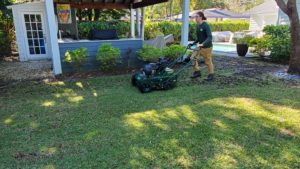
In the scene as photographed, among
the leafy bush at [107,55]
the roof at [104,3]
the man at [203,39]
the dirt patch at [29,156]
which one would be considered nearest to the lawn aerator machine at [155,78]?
the man at [203,39]

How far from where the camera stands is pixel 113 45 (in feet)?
23.1

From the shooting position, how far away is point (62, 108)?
429cm

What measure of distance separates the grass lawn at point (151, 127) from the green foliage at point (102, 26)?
22.5 ft

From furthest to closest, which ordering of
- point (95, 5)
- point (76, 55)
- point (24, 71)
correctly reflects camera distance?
1. point (95, 5)
2. point (24, 71)
3. point (76, 55)

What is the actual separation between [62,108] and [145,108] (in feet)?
4.90

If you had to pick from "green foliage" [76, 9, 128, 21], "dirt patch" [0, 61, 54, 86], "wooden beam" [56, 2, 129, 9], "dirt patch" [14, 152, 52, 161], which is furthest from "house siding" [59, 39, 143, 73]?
"green foliage" [76, 9, 128, 21]

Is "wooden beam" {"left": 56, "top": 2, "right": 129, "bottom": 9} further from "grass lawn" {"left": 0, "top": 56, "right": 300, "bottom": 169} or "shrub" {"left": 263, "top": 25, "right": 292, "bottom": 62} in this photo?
"shrub" {"left": 263, "top": 25, "right": 292, "bottom": 62}

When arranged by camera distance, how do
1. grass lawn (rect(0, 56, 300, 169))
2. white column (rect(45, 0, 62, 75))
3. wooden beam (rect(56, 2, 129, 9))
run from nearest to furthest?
grass lawn (rect(0, 56, 300, 169)) < white column (rect(45, 0, 62, 75)) < wooden beam (rect(56, 2, 129, 9))

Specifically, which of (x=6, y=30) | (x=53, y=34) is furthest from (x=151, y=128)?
(x=6, y=30)

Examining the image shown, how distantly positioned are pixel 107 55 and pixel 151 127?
3592mm

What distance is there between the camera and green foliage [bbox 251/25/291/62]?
25.9ft

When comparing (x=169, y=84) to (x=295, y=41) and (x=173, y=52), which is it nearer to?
(x=173, y=52)

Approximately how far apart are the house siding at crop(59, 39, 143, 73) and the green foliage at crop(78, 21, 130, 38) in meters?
4.13

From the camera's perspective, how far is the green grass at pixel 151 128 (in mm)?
2703
